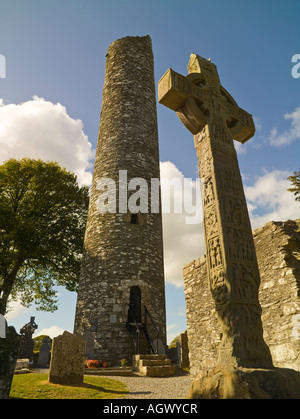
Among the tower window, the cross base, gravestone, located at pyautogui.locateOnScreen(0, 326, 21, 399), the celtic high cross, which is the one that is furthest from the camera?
the tower window

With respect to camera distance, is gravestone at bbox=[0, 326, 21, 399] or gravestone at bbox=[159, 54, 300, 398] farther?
gravestone at bbox=[0, 326, 21, 399]

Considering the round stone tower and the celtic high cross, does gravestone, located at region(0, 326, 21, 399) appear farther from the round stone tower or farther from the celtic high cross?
the round stone tower

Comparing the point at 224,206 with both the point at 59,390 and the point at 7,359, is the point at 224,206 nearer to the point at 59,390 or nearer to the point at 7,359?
the point at 7,359

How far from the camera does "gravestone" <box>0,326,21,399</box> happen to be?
3.92 metres

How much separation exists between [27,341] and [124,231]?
7628 millimetres

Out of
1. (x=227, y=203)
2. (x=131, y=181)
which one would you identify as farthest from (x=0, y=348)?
(x=131, y=181)

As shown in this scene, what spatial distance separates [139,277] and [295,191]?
7454 millimetres

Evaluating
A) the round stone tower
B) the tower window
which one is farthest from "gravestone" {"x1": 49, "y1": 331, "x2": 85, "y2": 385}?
the tower window

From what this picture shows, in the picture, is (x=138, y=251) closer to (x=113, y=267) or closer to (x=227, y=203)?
(x=113, y=267)

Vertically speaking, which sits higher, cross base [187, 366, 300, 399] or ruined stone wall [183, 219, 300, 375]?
ruined stone wall [183, 219, 300, 375]

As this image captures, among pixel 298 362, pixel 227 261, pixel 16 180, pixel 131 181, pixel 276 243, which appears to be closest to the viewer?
pixel 227 261

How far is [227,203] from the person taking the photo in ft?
13.6

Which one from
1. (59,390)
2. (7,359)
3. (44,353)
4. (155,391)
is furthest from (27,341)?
(7,359)

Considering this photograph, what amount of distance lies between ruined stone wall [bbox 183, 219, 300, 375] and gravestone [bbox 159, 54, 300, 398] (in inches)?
53.3
